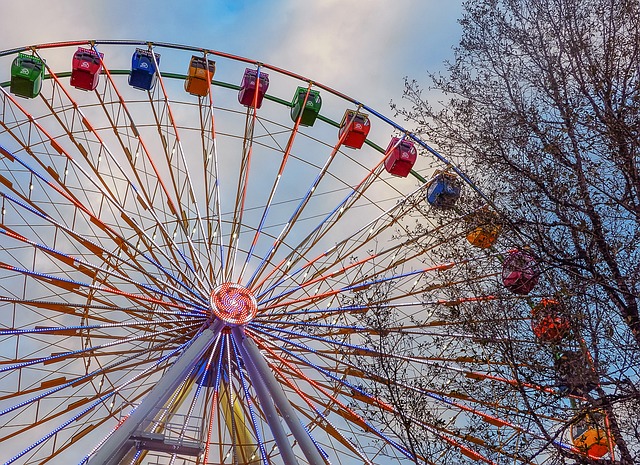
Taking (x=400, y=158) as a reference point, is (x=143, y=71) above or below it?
above

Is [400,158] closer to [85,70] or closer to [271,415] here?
[85,70]

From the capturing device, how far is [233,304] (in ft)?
50.1

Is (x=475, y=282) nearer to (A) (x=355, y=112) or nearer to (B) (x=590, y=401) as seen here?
(B) (x=590, y=401)

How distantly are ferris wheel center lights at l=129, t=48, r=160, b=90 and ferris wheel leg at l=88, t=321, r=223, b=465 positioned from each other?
250 inches

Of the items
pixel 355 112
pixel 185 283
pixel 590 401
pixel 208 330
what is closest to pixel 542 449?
pixel 590 401

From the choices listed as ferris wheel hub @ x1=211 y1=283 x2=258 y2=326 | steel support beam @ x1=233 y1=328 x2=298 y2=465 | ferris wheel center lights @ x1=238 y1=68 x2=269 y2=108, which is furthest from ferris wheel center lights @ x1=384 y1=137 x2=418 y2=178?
steel support beam @ x1=233 y1=328 x2=298 y2=465

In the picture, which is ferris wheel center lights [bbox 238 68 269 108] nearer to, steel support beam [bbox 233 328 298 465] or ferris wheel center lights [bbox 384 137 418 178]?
ferris wheel center lights [bbox 384 137 418 178]

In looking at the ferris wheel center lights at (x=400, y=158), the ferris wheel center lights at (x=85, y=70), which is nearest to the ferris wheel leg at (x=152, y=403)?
the ferris wheel center lights at (x=400, y=158)

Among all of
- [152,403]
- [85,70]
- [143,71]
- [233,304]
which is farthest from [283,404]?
[85,70]

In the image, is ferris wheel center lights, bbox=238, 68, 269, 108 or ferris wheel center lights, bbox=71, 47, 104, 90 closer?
ferris wheel center lights, bbox=71, 47, 104, 90

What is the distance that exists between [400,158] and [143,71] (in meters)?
5.93

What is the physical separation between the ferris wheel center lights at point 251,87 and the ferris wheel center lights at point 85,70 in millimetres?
3250

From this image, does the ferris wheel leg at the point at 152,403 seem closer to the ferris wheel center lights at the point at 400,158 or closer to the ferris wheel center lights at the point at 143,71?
the ferris wheel center lights at the point at 400,158

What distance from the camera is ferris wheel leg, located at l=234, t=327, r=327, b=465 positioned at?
→ 11.8m
